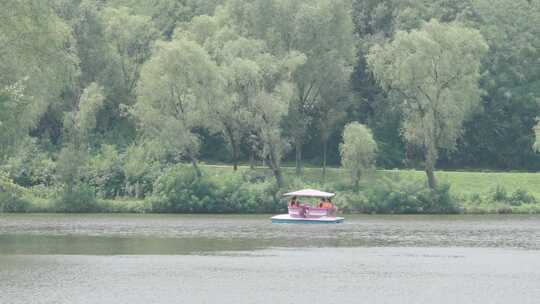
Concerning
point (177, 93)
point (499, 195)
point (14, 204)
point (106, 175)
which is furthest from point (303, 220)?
point (14, 204)

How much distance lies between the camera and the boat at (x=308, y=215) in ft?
276

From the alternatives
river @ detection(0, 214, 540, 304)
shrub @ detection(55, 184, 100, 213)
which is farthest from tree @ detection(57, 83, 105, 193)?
river @ detection(0, 214, 540, 304)

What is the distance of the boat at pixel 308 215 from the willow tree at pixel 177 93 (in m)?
13.5

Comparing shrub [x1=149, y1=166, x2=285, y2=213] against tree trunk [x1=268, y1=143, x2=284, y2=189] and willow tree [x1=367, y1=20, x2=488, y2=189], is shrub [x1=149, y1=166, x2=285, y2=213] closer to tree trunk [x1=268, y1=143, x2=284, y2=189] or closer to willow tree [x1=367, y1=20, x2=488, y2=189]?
tree trunk [x1=268, y1=143, x2=284, y2=189]

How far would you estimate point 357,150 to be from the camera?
98188mm

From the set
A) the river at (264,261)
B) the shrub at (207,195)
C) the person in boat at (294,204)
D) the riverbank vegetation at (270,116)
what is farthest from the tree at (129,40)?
the river at (264,261)

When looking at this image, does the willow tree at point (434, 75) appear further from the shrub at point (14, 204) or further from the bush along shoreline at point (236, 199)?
the shrub at point (14, 204)

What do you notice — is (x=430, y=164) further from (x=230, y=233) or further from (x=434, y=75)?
(x=230, y=233)

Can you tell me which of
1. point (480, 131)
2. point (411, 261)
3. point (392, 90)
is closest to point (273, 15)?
point (392, 90)

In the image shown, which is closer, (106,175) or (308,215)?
(308,215)

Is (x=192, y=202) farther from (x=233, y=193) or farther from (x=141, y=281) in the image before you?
(x=141, y=281)

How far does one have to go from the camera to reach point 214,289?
158 ft

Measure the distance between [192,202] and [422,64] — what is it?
837 inches

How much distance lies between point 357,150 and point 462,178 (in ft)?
36.5
